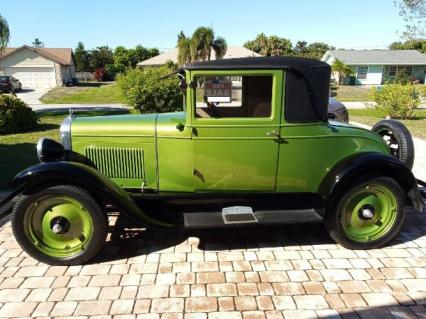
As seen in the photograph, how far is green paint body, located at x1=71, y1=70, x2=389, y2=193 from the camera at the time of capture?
3.83 metres

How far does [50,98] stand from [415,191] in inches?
1057

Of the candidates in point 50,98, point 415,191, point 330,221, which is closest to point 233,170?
point 330,221

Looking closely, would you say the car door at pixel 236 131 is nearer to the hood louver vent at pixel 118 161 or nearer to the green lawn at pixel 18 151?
the hood louver vent at pixel 118 161

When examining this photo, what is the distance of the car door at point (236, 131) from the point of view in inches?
150

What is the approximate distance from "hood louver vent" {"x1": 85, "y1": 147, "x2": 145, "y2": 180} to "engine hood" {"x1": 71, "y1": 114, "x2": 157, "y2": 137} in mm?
178

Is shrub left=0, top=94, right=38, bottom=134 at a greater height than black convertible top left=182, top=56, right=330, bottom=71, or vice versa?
black convertible top left=182, top=56, right=330, bottom=71

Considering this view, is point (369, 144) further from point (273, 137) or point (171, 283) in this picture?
point (171, 283)

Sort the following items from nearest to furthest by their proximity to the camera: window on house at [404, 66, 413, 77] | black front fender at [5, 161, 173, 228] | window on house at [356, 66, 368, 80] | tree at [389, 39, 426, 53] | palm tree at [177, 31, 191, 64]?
black front fender at [5, 161, 173, 228] < tree at [389, 39, 426, 53] < palm tree at [177, 31, 191, 64] < window on house at [356, 66, 368, 80] < window on house at [404, 66, 413, 77]

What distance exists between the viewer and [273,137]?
12.6 ft

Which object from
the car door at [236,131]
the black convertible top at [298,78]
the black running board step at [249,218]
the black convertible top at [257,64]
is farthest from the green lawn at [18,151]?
the black convertible top at [298,78]

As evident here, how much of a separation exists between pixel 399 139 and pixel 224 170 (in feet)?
8.01

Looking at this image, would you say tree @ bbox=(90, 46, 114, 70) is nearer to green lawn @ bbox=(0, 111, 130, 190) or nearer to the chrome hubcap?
green lawn @ bbox=(0, 111, 130, 190)

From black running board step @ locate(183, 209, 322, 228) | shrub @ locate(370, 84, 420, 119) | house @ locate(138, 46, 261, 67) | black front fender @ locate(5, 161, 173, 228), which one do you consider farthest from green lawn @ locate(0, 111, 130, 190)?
house @ locate(138, 46, 261, 67)

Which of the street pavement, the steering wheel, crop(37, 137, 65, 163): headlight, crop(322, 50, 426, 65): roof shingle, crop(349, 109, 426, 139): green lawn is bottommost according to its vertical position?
crop(349, 109, 426, 139): green lawn
